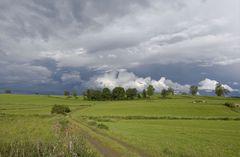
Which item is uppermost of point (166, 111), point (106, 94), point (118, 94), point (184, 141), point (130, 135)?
point (106, 94)

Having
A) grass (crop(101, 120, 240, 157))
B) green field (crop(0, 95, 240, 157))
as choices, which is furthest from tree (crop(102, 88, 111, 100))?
grass (crop(101, 120, 240, 157))

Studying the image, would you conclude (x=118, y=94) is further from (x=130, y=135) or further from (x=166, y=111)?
(x=130, y=135)

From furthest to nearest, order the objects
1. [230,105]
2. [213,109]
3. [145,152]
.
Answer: [230,105] < [213,109] < [145,152]

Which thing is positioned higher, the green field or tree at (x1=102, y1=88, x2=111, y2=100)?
tree at (x1=102, y1=88, x2=111, y2=100)

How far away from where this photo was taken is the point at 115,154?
2256cm

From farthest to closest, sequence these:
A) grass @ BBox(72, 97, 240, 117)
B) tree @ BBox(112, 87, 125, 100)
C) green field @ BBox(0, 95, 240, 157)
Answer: tree @ BBox(112, 87, 125, 100)
grass @ BBox(72, 97, 240, 117)
green field @ BBox(0, 95, 240, 157)

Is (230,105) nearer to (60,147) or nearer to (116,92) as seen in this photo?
(116,92)

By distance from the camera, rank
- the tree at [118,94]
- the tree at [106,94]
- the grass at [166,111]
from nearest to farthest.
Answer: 1. the grass at [166,111]
2. the tree at [118,94]
3. the tree at [106,94]

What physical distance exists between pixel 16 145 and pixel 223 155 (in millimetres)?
20662

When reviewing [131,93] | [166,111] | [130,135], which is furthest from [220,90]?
[130,135]

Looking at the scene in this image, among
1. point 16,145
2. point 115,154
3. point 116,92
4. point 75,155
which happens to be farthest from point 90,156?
point 116,92

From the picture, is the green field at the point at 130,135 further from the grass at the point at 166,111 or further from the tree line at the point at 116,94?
the tree line at the point at 116,94

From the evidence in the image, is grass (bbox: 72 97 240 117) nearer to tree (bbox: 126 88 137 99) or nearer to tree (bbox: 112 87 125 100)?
tree (bbox: 126 88 137 99)

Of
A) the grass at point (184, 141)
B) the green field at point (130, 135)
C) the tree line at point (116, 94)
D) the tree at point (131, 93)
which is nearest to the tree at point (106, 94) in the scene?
the tree line at point (116, 94)
